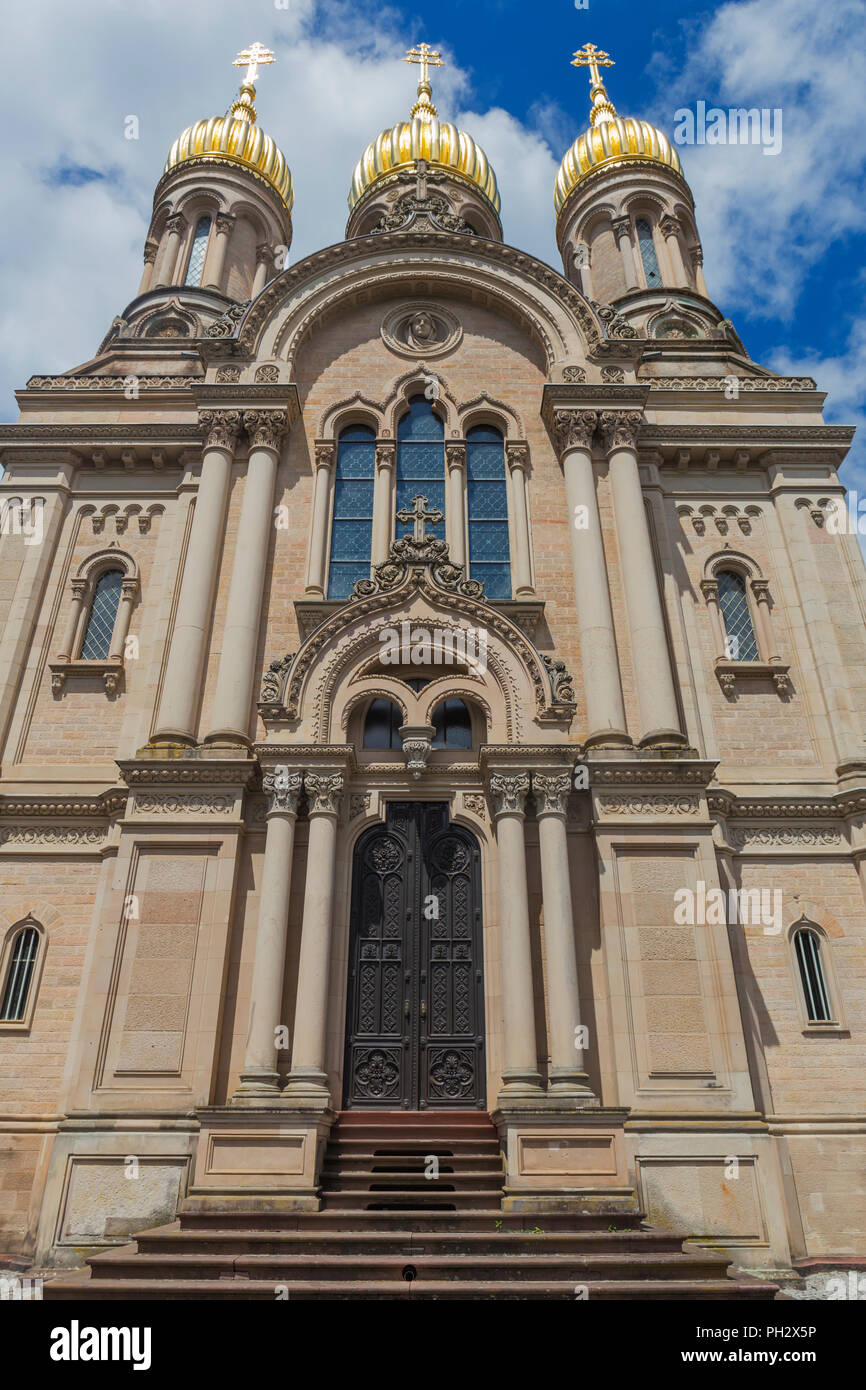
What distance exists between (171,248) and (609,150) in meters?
14.5

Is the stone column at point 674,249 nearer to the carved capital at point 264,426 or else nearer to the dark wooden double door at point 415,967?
the carved capital at point 264,426

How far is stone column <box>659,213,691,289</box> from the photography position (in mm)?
27781

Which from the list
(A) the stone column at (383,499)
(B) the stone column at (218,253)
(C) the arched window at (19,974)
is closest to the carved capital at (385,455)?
(A) the stone column at (383,499)

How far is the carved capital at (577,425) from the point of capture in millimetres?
17953

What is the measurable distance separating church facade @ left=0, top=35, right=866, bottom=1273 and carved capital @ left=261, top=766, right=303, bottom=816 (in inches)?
1.7

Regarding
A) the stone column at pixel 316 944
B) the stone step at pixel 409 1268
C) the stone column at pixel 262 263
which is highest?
the stone column at pixel 262 263

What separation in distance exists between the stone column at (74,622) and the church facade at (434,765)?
0.14 m

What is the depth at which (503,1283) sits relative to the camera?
852cm

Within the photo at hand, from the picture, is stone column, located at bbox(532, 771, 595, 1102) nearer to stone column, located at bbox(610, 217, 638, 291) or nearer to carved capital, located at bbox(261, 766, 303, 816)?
carved capital, located at bbox(261, 766, 303, 816)

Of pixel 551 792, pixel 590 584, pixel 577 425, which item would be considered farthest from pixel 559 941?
pixel 577 425

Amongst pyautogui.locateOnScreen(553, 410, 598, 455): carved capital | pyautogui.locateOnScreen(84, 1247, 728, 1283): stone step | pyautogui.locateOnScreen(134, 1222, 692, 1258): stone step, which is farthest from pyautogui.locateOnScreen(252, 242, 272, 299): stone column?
pyautogui.locateOnScreen(84, 1247, 728, 1283): stone step

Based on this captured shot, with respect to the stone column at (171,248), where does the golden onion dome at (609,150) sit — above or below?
above

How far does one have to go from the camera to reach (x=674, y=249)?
1120 inches

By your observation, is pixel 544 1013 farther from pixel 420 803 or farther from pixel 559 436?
pixel 559 436
